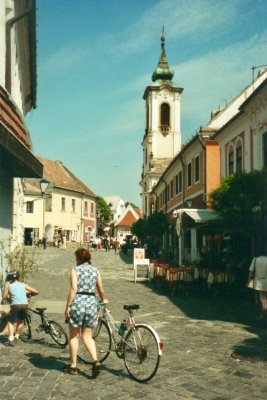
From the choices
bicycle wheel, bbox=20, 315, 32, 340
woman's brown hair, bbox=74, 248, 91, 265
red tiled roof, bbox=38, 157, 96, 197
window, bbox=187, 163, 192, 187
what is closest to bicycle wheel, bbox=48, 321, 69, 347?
bicycle wheel, bbox=20, 315, 32, 340

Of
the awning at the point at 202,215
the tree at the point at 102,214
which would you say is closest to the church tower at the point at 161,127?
the tree at the point at 102,214

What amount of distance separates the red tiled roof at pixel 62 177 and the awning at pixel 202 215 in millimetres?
50831

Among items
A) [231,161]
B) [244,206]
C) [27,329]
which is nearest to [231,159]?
[231,161]

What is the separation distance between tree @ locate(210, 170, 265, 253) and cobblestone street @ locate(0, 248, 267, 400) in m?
2.54

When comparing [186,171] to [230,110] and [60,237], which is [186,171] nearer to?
[230,110]

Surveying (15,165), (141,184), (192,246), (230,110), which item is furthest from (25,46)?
(141,184)

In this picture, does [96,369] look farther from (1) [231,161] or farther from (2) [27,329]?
(1) [231,161]

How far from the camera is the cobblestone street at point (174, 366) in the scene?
5.92 metres

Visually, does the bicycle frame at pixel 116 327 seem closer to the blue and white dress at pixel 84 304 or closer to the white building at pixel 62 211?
the blue and white dress at pixel 84 304

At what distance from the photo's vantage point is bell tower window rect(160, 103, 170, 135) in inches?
2756

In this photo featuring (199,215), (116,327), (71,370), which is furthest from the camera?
(199,215)

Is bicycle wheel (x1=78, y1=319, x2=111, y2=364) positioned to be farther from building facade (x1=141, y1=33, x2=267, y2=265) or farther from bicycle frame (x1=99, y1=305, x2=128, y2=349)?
building facade (x1=141, y1=33, x2=267, y2=265)

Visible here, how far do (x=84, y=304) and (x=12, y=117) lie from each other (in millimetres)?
4339

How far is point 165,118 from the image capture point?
7044 cm
